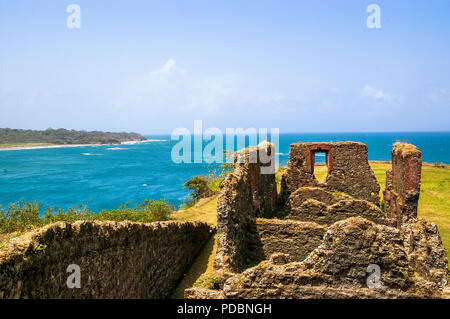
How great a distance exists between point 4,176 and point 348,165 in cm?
9684

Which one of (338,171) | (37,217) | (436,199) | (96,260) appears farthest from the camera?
(436,199)

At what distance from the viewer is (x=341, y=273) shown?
16.4 ft

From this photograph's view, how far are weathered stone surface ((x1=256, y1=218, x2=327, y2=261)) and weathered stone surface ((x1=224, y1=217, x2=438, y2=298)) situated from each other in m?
3.55

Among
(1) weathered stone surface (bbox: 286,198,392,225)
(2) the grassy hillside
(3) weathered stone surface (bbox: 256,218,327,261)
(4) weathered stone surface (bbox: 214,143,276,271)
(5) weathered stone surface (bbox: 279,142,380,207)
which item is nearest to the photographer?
(4) weathered stone surface (bbox: 214,143,276,271)

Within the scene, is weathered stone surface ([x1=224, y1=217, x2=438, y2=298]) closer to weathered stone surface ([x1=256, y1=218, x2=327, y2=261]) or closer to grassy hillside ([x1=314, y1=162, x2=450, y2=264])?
weathered stone surface ([x1=256, y1=218, x2=327, y2=261])

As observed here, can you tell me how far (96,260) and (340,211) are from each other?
346 inches

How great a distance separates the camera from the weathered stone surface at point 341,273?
4926 mm

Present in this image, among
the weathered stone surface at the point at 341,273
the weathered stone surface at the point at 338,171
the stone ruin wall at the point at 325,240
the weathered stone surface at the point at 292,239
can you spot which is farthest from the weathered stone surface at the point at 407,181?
the weathered stone surface at the point at 341,273

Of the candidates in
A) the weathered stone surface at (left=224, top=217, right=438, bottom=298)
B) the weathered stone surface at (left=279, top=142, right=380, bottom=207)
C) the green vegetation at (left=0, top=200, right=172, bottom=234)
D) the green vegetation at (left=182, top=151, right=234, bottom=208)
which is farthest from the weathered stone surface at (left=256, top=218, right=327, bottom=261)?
the green vegetation at (left=182, top=151, right=234, bottom=208)

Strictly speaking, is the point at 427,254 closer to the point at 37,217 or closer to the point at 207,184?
the point at 37,217

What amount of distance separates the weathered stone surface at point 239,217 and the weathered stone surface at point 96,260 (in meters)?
2.34

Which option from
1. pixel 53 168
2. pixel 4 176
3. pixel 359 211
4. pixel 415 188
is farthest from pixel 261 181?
pixel 53 168

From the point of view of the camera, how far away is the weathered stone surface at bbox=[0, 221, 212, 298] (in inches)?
184

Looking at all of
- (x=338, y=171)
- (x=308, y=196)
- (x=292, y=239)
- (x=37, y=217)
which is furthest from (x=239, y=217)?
(x=37, y=217)
